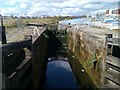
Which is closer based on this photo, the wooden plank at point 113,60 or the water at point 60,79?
the wooden plank at point 113,60

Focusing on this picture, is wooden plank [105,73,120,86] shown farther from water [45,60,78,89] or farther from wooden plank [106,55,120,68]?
water [45,60,78,89]

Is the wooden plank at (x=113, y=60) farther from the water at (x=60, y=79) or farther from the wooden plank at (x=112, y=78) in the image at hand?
the water at (x=60, y=79)

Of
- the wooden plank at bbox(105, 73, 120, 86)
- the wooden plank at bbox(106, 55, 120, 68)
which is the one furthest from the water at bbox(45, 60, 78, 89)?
the wooden plank at bbox(106, 55, 120, 68)

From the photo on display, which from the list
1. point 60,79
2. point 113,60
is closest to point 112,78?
point 113,60

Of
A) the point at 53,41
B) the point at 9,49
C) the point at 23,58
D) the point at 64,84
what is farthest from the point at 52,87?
the point at 53,41

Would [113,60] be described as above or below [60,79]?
above

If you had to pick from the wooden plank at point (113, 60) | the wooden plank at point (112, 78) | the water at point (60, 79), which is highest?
the wooden plank at point (113, 60)

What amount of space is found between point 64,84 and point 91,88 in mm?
2519

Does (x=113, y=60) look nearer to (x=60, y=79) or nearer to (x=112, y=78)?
(x=112, y=78)

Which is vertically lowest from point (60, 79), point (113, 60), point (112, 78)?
point (60, 79)

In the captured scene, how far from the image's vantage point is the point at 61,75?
779 inches

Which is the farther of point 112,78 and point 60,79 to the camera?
A: point 60,79

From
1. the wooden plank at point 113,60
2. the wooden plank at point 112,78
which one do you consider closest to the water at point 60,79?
the wooden plank at point 112,78

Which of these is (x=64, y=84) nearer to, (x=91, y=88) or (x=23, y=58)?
(x=91, y=88)
